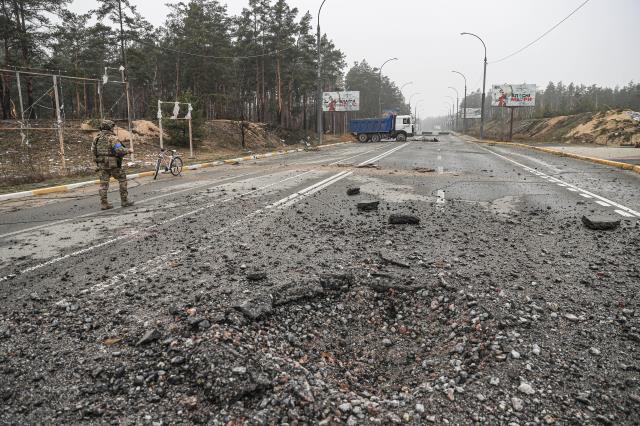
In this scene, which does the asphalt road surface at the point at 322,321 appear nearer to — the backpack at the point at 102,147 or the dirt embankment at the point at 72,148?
the backpack at the point at 102,147

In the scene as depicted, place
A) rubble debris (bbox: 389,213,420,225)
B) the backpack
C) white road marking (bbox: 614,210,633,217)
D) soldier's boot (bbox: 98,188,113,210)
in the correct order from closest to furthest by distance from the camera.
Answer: rubble debris (bbox: 389,213,420,225)
white road marking (bbox: 614,210,633,217)
soldier's boot (bbox: 98,188,113,210)
the backpack

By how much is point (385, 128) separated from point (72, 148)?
32.6 metres

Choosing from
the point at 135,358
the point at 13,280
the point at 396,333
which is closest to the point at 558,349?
the point at 396,333

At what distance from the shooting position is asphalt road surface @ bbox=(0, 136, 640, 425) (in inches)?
94.0

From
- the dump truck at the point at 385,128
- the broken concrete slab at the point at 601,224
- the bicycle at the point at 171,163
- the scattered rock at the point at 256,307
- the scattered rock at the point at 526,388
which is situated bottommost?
the scattered rock at the point at 526,388

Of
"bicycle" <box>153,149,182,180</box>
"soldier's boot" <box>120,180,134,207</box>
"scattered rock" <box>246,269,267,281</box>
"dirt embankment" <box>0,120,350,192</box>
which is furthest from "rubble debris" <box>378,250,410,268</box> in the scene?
"dirt embankment" <box>0,120,350,192</box>

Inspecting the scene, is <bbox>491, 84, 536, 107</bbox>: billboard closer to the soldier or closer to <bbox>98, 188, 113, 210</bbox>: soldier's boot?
the soldier

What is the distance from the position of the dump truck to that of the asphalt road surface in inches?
1581

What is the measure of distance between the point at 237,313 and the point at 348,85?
94.6 metres

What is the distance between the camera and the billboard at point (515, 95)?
51.0m

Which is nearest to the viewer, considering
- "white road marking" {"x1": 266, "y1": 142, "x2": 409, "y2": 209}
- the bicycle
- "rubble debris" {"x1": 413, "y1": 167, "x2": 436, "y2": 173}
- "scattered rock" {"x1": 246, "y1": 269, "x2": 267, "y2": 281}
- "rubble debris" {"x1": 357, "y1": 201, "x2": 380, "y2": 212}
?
"scattered rock" {"x1": 246, "y1": 269, "x2": 267, "y2": 281}

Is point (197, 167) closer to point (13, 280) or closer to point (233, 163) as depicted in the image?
point (233, 163)

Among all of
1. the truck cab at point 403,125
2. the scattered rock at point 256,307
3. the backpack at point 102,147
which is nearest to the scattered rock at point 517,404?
the scattered rock at point 256,307

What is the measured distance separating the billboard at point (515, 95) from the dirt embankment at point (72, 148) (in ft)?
111
